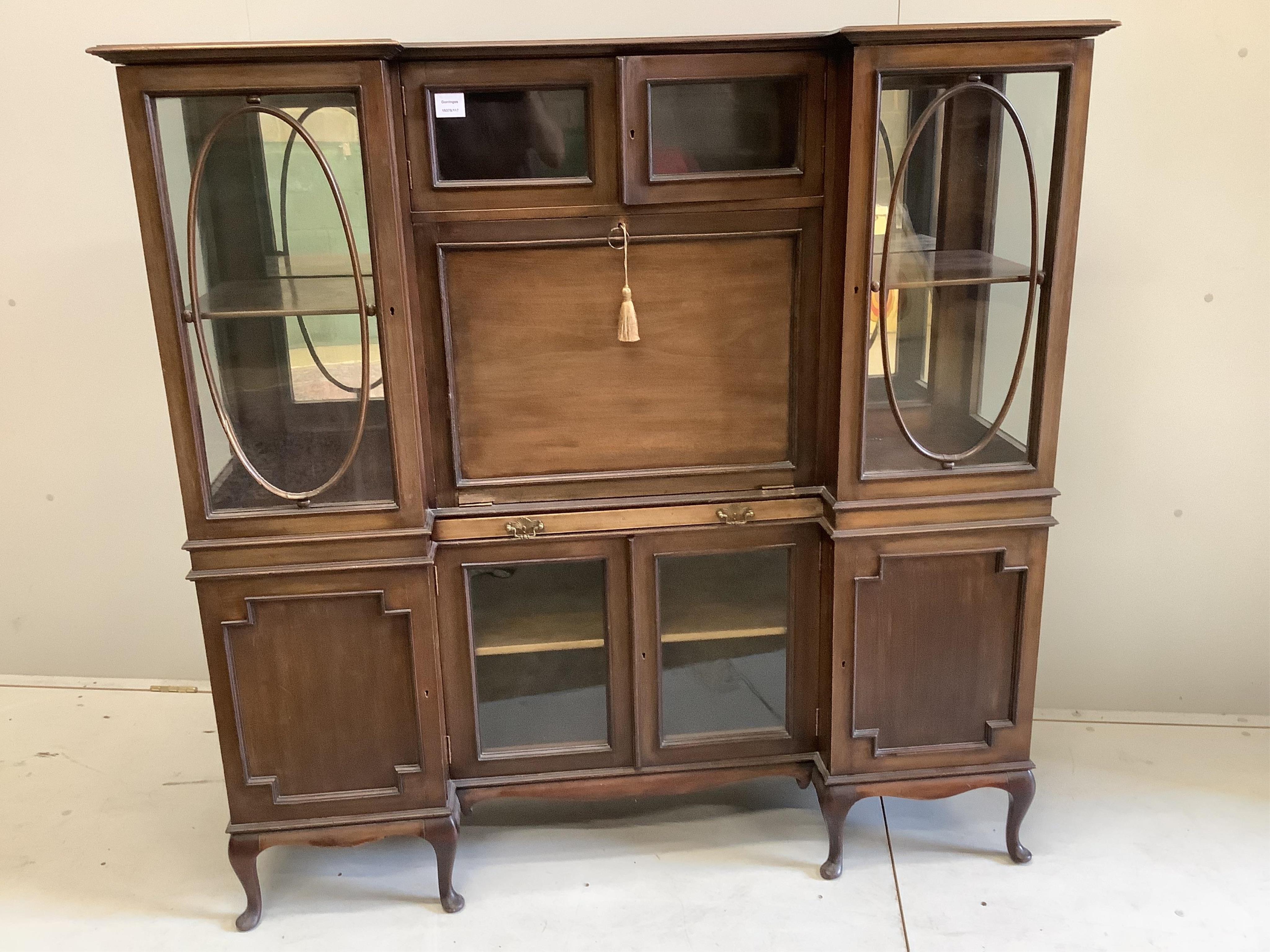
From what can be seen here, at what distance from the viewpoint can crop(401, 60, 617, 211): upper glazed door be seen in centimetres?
175

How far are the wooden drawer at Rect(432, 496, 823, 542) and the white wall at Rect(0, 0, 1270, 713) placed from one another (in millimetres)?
882

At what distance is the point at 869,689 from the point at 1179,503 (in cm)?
102

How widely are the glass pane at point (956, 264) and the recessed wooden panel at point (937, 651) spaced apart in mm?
208

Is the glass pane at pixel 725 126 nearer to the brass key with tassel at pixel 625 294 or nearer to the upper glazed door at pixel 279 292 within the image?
the brass key with tassel at pixel 625 294

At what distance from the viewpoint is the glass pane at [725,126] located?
1797mm

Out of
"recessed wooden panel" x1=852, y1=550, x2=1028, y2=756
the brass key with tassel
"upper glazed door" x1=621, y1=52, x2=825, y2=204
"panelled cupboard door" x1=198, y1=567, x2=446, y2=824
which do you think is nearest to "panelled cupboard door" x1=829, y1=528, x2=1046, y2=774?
"recessed wooden panel" x1=852, y1=550, x2=1028, y2=756

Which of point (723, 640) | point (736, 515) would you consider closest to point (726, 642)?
point (723, 640)

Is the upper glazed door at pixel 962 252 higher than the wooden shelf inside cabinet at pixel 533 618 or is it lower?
higher

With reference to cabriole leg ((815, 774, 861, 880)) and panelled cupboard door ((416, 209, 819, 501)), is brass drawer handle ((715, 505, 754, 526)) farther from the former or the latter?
cabriole leg ((815, 774, 861, 880))

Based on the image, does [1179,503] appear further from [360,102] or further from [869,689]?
[360,102]

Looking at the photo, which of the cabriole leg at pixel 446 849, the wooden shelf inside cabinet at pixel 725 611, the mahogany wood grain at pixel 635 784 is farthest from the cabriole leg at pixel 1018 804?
the cabriole leg at pixel 446 849

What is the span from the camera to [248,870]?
2018 millimetres

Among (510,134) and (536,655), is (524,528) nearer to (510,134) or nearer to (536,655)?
(536,655)

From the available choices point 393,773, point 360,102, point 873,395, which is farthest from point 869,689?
point 360,102
